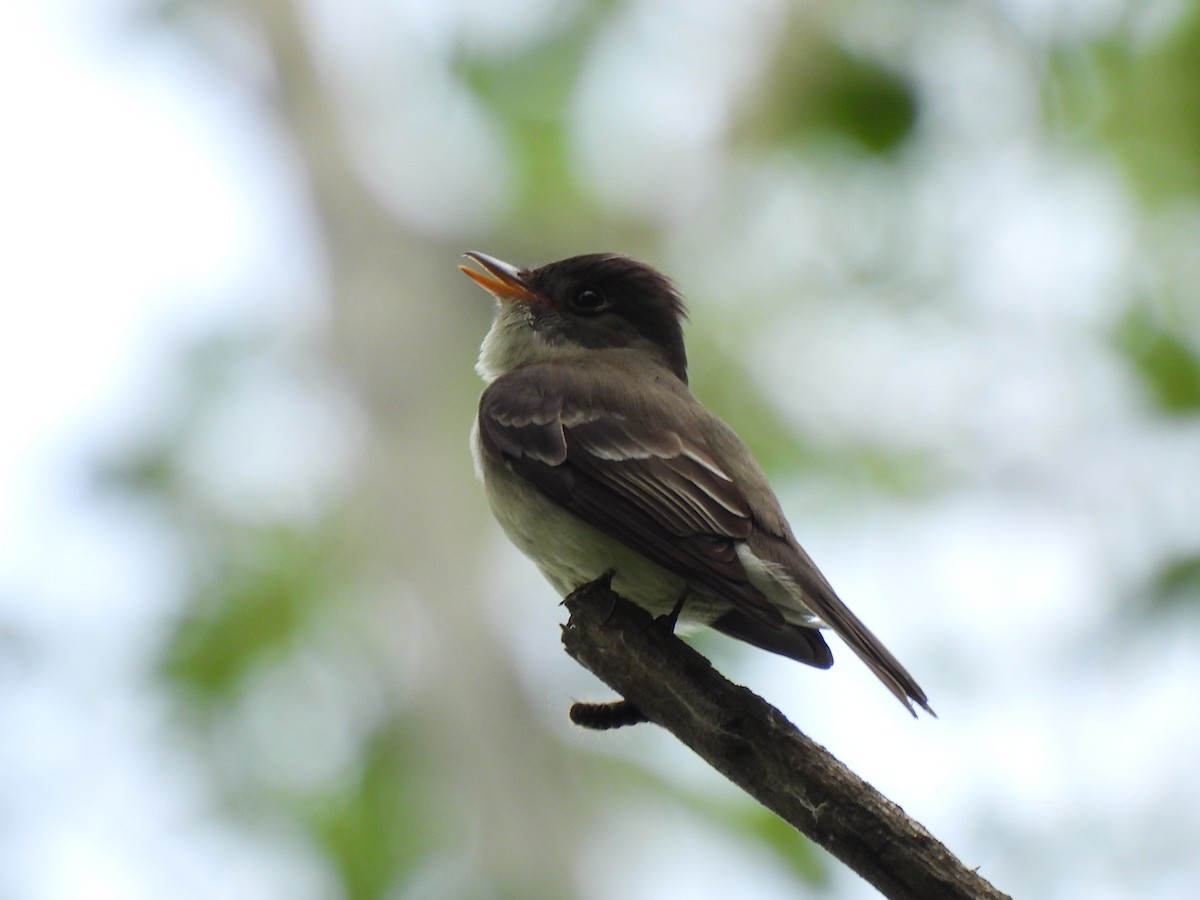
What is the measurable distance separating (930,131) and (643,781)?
4.07 m

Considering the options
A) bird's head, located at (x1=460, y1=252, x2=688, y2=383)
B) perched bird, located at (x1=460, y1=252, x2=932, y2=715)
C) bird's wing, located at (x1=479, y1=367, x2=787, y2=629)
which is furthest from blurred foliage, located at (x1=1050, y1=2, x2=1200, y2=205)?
bird's wing, located at (x1=479, y1=367, x2=787, y2=629)

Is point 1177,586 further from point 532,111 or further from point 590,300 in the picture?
point 532,111

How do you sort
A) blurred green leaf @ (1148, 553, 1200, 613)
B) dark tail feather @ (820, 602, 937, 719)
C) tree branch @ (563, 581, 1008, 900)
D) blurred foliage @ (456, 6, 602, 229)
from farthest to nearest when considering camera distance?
blurred foliage @ (456, 6, 602, 229), blurred green leaf @ (1148, 553, 1200, 613), dark tail feather @ (820, 602, 937, 719), tree branch @ (563, 581, 1008, 900)

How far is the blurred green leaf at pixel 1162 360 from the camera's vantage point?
7.46 metres

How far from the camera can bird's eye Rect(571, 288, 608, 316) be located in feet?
17.3

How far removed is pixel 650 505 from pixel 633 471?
0.22 metres

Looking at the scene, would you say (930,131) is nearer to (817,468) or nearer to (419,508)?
(817,468)

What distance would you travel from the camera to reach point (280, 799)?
752 centimetres

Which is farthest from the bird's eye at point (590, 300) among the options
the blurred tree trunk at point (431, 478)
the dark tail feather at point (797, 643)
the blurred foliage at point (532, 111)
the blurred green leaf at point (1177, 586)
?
the blurred foliage at point (532, 111)

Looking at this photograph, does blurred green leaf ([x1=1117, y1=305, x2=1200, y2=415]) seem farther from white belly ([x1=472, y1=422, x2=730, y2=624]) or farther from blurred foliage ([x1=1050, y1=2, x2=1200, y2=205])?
white belly ([x1=472, y1=422, x2=730, y2=624])

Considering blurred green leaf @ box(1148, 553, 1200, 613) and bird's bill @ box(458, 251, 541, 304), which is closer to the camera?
bird's bill @ box(458, 251, 541, 304)

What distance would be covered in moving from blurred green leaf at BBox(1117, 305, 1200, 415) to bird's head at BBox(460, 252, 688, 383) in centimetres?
354

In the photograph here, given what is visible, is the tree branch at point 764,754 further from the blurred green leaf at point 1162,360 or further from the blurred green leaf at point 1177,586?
the blurred green leaf at point 1162,360

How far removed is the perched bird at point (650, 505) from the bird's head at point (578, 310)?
0.77ft
